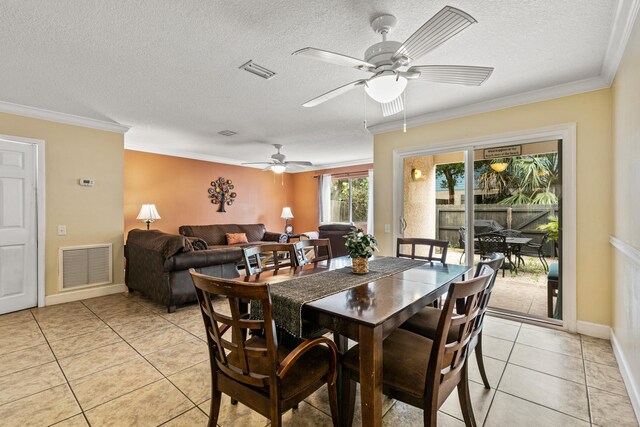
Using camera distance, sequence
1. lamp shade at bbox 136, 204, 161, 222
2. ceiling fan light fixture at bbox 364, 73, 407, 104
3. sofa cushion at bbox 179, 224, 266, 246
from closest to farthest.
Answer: ceiling fan light fixture at bbox 364, 73, 407, 104 → lamp shade at bbox 136, 204, 161, 222 → sofa cushion at bbox 179, 224, 266, 246

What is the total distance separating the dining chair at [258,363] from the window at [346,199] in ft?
20.6

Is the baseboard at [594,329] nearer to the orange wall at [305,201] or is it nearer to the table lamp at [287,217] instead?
the orange wall at [305,201]

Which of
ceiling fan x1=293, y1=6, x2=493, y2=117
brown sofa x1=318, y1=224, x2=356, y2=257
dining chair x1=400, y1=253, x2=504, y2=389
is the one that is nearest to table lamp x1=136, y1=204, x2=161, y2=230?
brown sofa x1=318, y1=224, x2=356, y2=257

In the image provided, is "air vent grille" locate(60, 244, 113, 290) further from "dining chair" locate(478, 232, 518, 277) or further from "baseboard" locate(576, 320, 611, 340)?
"baseboard" locate(576, 320, 611, 340)

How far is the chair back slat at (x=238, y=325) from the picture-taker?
1181 millimetres

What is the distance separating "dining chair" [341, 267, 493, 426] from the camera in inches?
50.6

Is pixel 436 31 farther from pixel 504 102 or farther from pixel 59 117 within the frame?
pixel 59 117

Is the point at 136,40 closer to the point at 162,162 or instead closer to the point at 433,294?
the point at 433,294

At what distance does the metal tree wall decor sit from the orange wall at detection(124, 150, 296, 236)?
0.31 ft

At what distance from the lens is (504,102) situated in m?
3.32

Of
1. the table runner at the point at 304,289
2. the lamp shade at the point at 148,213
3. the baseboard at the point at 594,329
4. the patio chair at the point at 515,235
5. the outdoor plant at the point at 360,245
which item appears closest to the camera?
the table runner at the point at 304,289

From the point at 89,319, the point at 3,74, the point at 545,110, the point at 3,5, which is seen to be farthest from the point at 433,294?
the point at 3,74

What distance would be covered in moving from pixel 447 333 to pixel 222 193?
→ 650cm

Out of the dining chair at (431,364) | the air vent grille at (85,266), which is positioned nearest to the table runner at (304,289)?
the dining chair at (431,364)
